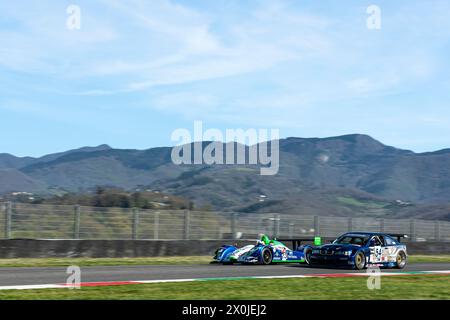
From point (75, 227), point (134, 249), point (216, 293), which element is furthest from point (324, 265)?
point (216, 293)

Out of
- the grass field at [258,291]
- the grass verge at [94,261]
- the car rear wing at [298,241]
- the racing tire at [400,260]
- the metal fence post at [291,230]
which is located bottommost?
→ the grass verge at [94,261]

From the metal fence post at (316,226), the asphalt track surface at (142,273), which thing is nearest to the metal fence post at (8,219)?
the asphalt track surface at (142,273)

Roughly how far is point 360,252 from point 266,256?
9.25ft

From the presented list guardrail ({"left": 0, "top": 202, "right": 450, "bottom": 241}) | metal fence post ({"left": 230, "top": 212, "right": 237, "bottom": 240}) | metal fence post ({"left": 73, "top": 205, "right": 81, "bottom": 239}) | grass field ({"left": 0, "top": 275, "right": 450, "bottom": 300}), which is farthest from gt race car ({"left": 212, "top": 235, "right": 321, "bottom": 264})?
metal fence post ({"left": 230, "top": 212, "right": 237, "bottom": 240})

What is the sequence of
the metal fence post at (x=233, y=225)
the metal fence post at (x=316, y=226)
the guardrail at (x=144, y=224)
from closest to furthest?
1. the guardrail at (x=144, y=224)
2. the metal fence post at (x=233, y=225)
3. the metal fence post at (x=316, y=226)

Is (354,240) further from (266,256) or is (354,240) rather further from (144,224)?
(144,224)

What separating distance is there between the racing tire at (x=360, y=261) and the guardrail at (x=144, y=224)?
312 inches

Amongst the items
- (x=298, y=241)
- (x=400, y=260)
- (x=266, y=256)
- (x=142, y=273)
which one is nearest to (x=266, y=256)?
(x=266, y=256)

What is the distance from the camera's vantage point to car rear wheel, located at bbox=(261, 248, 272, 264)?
2023 cm

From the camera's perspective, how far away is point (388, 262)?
1989 cm

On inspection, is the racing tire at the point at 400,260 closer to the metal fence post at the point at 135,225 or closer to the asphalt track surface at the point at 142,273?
the asphalt track surface at the point at 142,273

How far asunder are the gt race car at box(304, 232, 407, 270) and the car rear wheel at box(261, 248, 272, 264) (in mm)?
1110

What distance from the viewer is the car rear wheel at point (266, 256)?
20.2m
